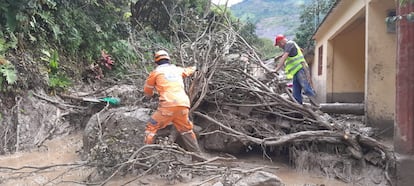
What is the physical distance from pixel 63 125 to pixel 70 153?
1.02m

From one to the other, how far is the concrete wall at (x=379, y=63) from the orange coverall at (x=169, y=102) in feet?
10.5

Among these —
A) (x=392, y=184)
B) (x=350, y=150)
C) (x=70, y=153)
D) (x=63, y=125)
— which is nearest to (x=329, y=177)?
(x=350, y=150)

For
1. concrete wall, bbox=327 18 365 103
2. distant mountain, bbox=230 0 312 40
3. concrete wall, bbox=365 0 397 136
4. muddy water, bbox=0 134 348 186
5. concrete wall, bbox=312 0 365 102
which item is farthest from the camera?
distant mountain, bbox=230 0 312 40

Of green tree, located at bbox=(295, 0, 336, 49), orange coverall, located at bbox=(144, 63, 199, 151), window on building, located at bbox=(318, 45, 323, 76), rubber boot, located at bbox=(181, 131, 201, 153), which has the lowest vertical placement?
rubber boot, located at bbox=(181, 131, 201, 153)

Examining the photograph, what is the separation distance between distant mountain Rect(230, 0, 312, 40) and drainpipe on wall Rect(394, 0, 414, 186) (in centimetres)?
3381

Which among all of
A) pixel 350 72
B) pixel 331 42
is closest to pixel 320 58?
pixel 331 42

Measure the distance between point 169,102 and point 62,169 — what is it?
2.18 metres

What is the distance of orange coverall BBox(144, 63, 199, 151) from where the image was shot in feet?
17.6

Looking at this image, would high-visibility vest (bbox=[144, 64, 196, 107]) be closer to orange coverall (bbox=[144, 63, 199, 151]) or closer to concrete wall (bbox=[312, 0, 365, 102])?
orange coverall (bbox=[144, 63, 199, 151])

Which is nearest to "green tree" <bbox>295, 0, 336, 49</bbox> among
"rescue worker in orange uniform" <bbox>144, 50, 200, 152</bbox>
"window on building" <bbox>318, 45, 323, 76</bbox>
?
"window on building" <bbox>318, 45, 323, 76</bbox>

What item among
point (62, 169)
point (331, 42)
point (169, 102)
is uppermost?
point (331, 42)

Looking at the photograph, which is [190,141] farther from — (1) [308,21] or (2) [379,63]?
(1) [308,21]

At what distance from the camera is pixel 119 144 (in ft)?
17.1

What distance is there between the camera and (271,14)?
159 ft
